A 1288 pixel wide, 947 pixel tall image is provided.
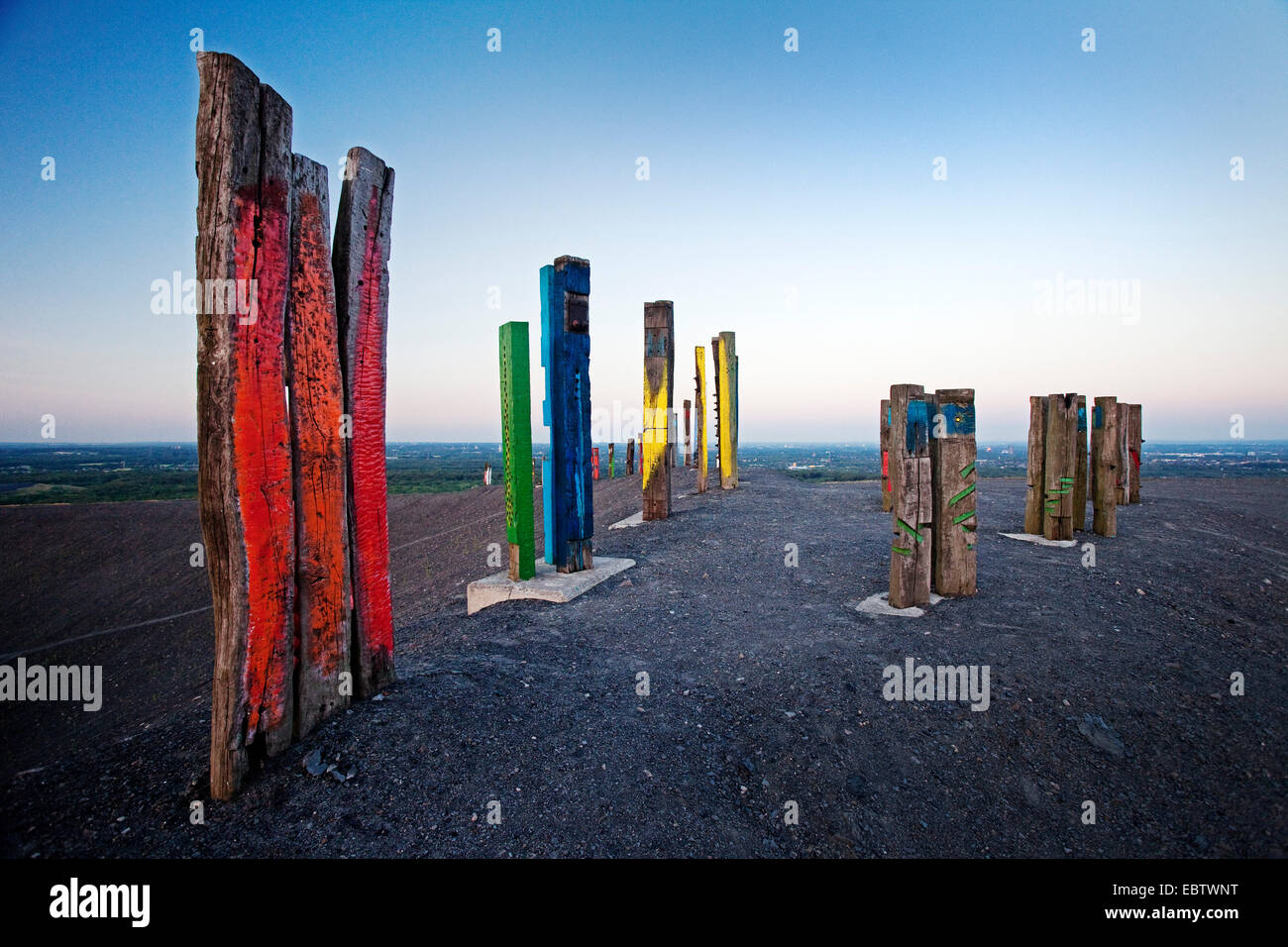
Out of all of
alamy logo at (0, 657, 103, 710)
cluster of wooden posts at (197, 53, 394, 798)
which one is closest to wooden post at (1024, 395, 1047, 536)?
cluster of wooden posts at (197, 53, 394, 798)

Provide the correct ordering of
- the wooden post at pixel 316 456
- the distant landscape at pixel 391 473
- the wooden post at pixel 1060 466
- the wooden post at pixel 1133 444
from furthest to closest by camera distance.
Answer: the distant landscape at pixel 391 473 → the wooden post at pixel 1133 444 → the wooden post at pixel 1060 466 → the wooden post at pixel 316 456

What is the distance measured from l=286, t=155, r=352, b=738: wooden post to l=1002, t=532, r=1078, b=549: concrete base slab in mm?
9714

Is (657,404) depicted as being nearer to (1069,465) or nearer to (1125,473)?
(1069,465)

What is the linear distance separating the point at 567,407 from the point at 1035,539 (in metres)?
7.72

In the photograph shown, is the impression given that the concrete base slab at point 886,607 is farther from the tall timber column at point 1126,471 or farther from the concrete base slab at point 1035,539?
the tall timber column at point 1126,471

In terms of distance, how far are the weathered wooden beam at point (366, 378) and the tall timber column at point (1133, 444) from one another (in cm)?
1454

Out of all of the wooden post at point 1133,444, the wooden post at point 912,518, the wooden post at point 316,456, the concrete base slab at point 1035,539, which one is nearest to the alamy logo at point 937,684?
the wooden post at point 912,518

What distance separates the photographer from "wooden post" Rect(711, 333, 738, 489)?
50.9 feet

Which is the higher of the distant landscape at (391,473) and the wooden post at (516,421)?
the wooden post at (516,421)

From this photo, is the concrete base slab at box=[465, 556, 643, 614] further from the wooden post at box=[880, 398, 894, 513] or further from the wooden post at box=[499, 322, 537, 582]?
the wooden post at box=[880, 398, 894, 513]

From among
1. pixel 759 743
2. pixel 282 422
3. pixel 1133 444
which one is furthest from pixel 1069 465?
pixel 282 422

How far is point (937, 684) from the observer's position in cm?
475
